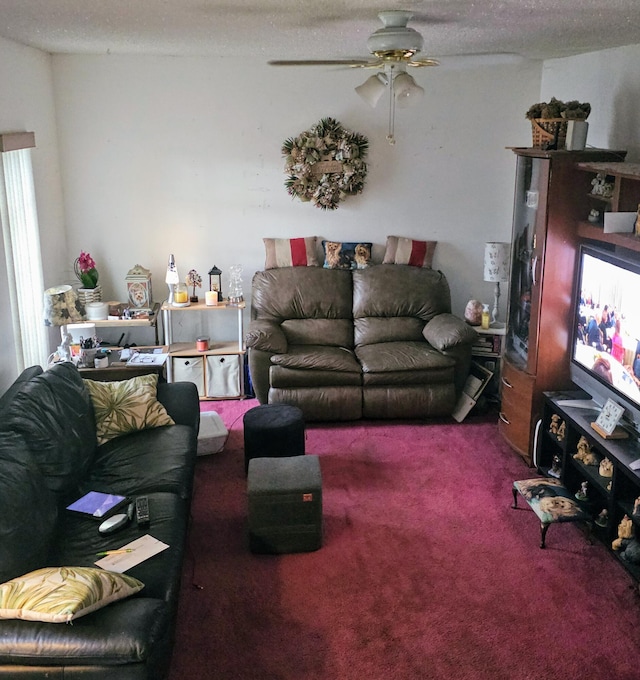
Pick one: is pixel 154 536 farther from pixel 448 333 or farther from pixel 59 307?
pixel 448 333

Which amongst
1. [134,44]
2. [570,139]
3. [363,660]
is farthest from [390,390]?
[134,44]

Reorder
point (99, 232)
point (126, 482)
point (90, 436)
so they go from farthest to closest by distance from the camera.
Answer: point (99, 232) → point (90, 436) → point (126, 482)

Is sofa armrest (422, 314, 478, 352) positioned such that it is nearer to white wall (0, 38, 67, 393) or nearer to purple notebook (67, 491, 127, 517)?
purple notebook (67, 491, 127, 517)

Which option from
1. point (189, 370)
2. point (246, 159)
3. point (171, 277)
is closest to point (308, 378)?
point (189, 370)

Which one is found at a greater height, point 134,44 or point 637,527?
point 134,44

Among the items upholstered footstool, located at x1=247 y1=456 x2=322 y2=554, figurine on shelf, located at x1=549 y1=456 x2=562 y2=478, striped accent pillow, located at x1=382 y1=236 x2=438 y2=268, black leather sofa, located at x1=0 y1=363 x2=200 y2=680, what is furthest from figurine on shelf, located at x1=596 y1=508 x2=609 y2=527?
striped accent pillow, located at x1=382 y1=236 x2=438 y2=268

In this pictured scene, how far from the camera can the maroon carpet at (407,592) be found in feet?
9.11

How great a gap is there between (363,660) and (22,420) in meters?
1.73

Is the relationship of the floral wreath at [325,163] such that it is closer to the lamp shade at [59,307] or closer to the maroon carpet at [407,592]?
the lamp shade at [59,307]

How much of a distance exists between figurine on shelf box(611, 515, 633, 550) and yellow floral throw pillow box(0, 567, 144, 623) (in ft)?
7.23

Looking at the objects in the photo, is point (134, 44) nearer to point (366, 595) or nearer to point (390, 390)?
point (390, 390)

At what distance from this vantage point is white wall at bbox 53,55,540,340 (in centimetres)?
544

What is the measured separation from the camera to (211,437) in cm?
451

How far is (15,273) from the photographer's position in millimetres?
4352
